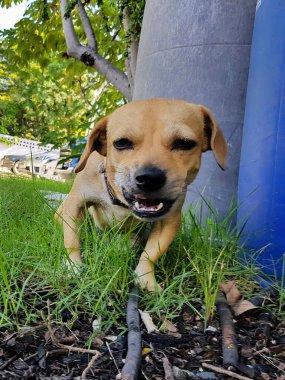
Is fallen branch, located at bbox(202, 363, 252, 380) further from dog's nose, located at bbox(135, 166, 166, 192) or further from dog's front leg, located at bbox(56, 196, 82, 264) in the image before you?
dog's front leg, located at bbox(56, 196, 82, 264)

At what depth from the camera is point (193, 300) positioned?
179 cm

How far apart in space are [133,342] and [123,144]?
934 mm

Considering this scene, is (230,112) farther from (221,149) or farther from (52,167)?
(52,167)

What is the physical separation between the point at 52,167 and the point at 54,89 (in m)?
11.0

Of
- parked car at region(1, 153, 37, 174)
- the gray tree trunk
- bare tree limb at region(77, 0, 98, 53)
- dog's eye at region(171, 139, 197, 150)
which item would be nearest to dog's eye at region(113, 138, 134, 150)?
dog's eye at region(171, 139, 197, 150)

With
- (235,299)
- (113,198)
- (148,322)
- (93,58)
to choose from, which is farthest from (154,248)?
(93,58)

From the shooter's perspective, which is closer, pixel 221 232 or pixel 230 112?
pixel 221 232

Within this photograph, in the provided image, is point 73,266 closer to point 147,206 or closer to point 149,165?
point 147,206

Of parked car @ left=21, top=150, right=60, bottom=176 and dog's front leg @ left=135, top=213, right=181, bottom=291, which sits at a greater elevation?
dog's front leg @ left=135, top=213, right=181, bottom=291

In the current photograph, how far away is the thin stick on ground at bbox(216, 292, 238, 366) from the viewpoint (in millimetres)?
1353

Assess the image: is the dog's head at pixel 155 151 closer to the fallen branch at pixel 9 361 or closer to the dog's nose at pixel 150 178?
the dog's nose at pixel 150 178

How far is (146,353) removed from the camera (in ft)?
4.51

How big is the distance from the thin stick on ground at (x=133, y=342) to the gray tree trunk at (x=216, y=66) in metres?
1.61

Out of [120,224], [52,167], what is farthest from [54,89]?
[120,224]
